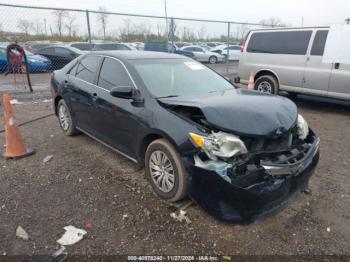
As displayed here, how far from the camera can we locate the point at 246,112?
307 cm

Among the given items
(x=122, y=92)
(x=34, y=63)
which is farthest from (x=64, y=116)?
(x=34, y=63)

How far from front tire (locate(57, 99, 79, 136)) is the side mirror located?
2094 mm

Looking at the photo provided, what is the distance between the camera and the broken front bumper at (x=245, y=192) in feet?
8.75

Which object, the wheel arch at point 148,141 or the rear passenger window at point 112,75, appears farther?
the rear passenger window at point 112,75

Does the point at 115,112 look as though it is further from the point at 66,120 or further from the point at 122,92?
the point at 66,120

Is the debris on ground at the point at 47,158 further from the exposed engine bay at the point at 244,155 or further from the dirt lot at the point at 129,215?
the exposed engine bay at the point at 244,155

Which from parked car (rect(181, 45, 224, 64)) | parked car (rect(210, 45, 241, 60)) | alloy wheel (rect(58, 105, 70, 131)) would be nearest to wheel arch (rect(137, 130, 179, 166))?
alloy wheel (rect(58, 105, 70, 131))

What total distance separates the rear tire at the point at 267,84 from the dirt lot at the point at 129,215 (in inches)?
154

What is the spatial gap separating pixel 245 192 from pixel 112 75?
2545 millimetres

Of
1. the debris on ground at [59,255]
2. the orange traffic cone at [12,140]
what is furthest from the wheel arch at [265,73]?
the debris on ground at [59,255]

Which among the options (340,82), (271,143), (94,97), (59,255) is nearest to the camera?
(59,255)

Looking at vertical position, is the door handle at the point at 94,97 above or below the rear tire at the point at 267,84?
above

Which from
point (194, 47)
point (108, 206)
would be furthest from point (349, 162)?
point (194, 47)

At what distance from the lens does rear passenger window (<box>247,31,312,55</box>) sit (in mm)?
7657
